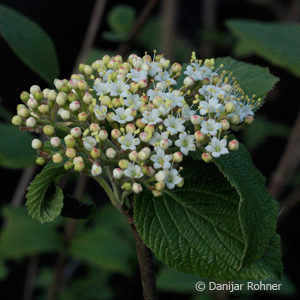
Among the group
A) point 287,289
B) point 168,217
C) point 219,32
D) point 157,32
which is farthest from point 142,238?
point 219,32

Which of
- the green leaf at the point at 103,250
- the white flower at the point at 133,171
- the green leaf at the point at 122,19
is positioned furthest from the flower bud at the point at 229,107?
the green leaf at the point at 103,250

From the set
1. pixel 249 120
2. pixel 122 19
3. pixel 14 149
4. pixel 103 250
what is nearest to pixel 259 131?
pixel 103 250

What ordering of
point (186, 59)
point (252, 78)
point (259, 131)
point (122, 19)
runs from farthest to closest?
point (186, 59)
point (259, 131)
point (122, 19)
point (252, 78)

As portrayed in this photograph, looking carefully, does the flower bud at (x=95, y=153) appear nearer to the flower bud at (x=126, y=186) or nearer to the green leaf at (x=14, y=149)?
the flower bud at (x=126, y=186)

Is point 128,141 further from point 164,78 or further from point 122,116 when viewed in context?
point 164,78

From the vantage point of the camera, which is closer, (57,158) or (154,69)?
(57,158)

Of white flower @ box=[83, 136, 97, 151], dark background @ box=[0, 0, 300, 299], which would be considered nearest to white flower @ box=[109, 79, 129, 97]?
white flower @ box=[83, 136, 97, 151]

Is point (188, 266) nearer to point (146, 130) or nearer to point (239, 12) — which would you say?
point (146, 130)
